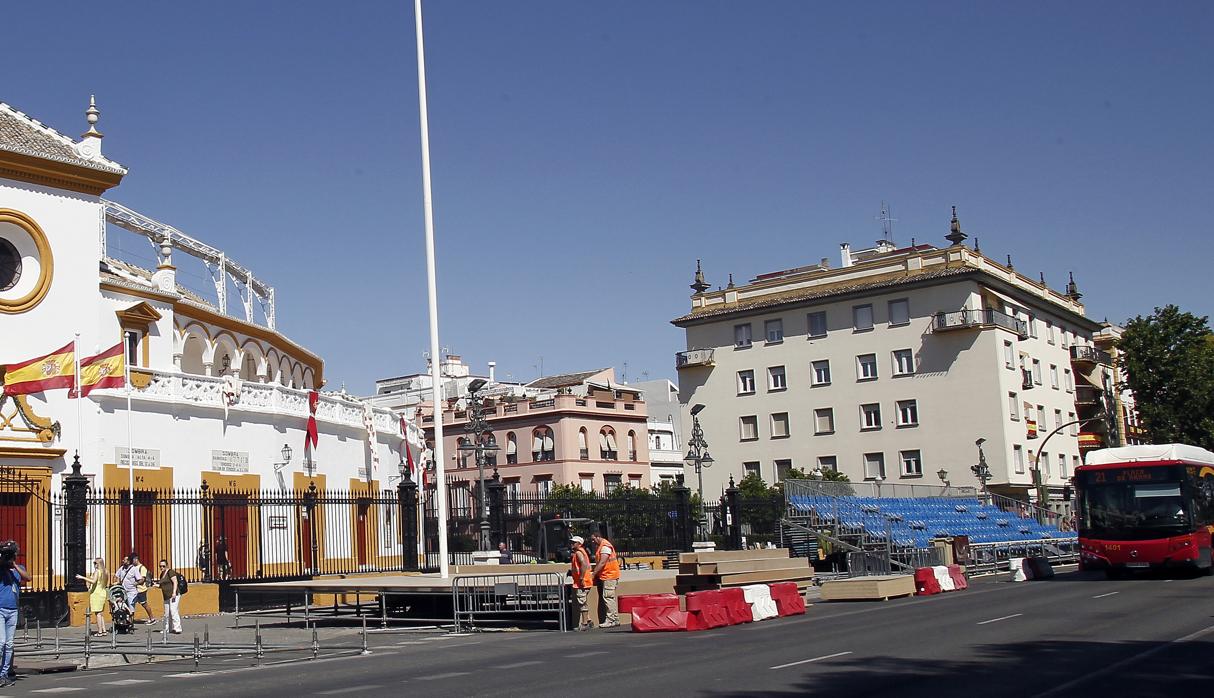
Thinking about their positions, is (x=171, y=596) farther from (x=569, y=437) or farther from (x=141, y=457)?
(x=569, y=437)

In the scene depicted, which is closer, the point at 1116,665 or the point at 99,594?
the point at 1116,665

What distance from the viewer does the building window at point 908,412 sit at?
207 feet

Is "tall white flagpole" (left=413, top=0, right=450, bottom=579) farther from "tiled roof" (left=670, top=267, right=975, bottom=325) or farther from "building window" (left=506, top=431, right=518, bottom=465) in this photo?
"building window" (left=506, top=431, right=518, bottom=465)

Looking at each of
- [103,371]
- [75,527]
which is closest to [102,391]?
[103,371]

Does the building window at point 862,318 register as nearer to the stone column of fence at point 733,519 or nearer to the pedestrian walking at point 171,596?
the stone column of fence at point 733,519

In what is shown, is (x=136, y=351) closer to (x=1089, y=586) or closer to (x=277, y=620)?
(x=277, y=620)

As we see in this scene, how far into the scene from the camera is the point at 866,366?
213ft

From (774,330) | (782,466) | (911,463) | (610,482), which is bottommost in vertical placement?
(911,463)

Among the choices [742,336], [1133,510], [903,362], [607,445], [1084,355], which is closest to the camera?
[1133,510]

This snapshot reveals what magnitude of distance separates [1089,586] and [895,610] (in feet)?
22.6

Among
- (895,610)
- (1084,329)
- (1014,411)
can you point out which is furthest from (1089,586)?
(1084,329)

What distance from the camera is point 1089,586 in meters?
26.9

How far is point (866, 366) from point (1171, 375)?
1947 centimetres

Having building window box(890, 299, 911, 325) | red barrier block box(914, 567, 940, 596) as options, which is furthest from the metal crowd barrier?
building window box(890, 299, 911, 325)
